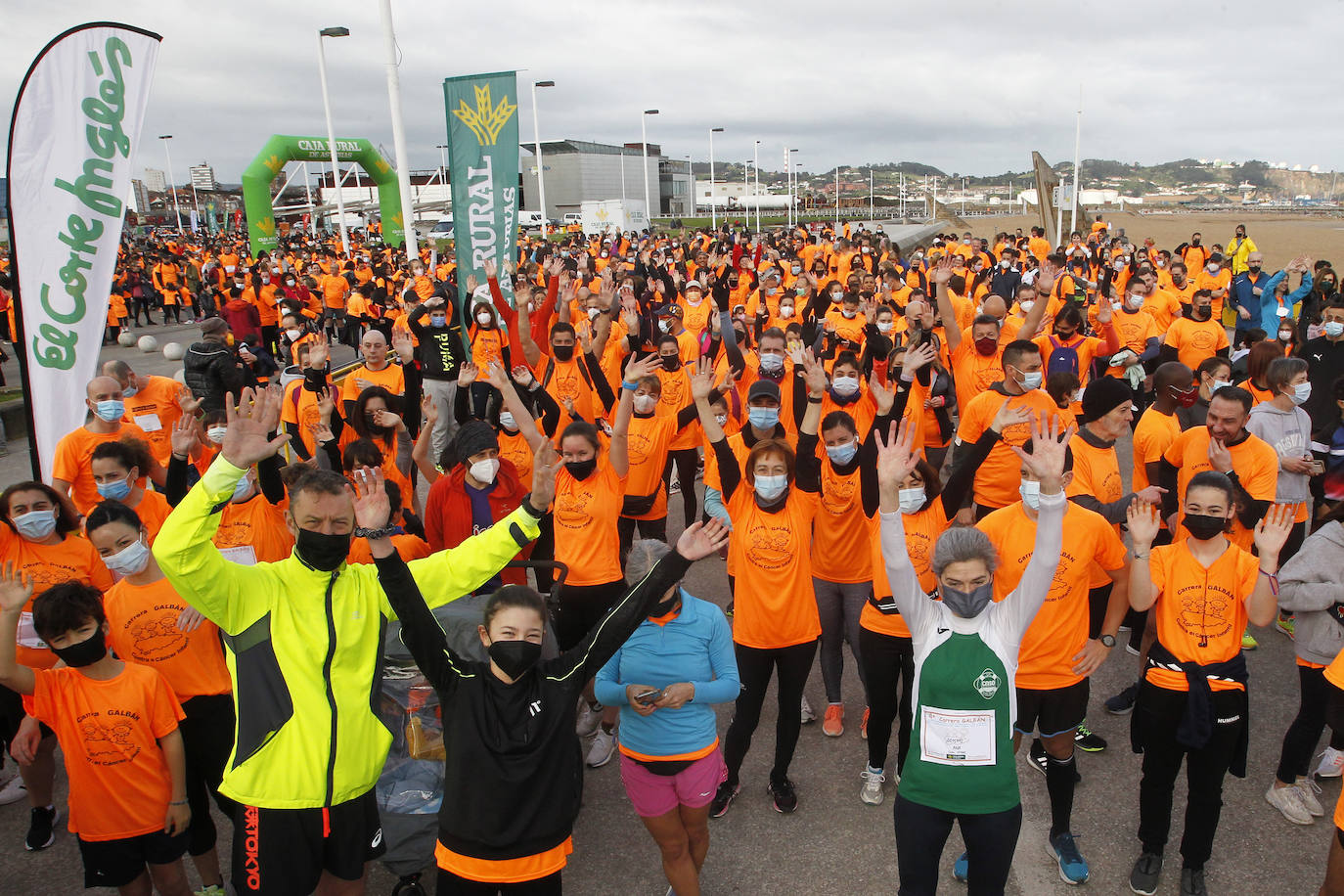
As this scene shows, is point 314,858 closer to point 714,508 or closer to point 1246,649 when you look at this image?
point 714,508

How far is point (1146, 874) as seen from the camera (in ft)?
11.9

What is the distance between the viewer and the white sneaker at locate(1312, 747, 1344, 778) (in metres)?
4.25

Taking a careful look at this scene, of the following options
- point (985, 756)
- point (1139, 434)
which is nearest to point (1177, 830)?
point (985, 756)

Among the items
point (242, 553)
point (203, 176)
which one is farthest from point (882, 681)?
point (203, 176)

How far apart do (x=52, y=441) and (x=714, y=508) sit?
4.23m

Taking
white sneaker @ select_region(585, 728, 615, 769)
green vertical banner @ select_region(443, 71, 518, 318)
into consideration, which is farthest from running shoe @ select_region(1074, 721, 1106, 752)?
green vertical banner @ select_region(443, 71, 518, 318)

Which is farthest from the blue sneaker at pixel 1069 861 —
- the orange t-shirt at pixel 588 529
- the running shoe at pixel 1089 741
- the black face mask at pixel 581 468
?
the black face mask at pixel 581 468

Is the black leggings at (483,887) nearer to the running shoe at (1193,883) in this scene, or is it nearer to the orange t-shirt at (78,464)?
the running shoe at (1193,883)

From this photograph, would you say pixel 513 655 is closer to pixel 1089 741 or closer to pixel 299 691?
pixel 299 691

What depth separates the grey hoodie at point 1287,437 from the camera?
205 inches

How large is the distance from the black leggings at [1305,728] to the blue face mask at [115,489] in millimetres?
5864

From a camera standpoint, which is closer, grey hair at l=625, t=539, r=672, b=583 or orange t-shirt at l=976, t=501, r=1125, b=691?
grey hair at l=625, t=539, r=672, b=583

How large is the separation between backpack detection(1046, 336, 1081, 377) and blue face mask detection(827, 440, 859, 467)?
3.63 metres

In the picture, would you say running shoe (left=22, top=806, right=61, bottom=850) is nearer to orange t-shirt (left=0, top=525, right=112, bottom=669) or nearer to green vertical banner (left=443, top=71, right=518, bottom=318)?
orange t-shirt (left=0, top=525, right=112, bottom=669)
